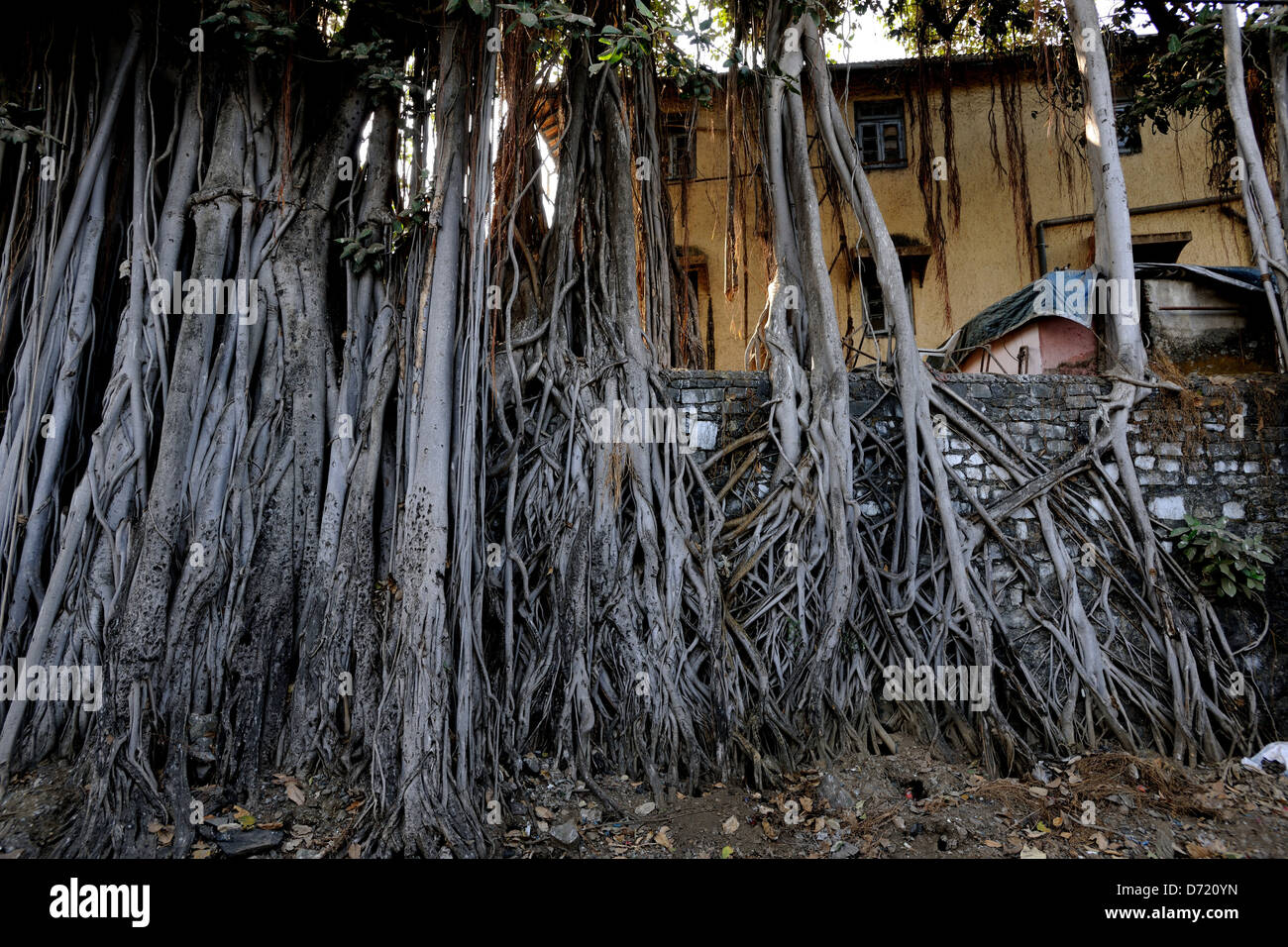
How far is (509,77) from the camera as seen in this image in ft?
12.5

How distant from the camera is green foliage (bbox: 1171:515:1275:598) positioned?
4320 millimetres

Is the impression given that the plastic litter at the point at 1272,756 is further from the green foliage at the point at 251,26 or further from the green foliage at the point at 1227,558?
the green foliage at the point at 251,26

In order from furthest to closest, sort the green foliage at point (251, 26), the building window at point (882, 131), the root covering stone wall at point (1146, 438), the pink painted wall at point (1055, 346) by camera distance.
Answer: the building window at point (882, 131)
the pink painted wall at point (1055, 346)
the root covering stone wall at point (1146, 438)
the green foliage at point (251, 26)

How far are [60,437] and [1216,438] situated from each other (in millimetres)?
6928

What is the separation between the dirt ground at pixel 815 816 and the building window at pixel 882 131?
7403 millimetres

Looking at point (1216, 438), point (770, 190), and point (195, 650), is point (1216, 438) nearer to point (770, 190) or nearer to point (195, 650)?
point (770, 190)

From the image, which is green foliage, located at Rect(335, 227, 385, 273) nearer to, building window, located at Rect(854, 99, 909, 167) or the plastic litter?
the plastic litter

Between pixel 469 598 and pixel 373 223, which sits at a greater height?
pixel 373 223

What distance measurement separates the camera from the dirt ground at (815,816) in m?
3.02

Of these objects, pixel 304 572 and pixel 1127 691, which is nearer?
pixel 304 572

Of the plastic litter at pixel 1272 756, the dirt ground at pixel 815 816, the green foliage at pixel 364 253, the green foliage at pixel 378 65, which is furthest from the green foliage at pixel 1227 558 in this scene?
the green foliage at pixel 378 65

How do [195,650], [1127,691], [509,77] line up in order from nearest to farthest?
[195,650], [509,77], [1127,691]

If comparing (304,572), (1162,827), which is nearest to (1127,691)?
(1162,827)

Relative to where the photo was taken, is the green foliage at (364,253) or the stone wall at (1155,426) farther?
the stone wall at (1155,426)
